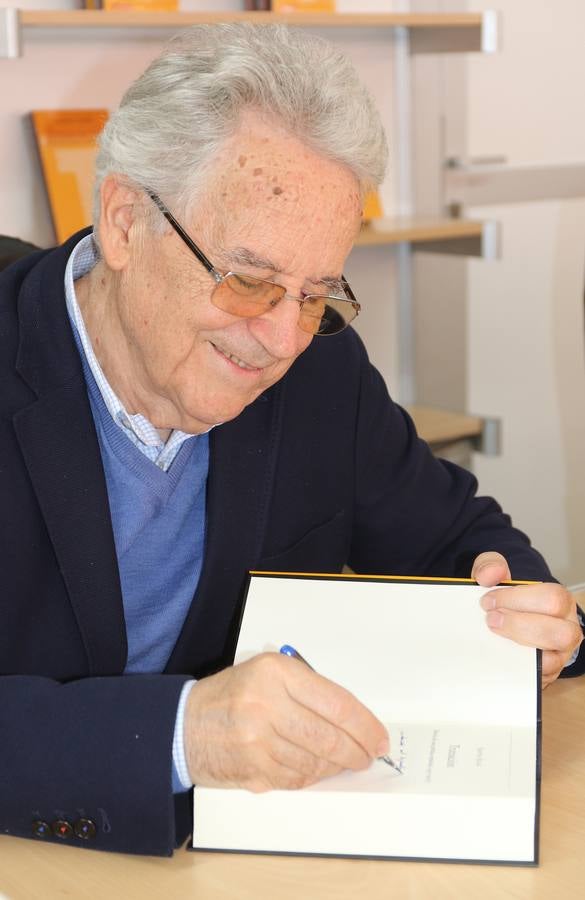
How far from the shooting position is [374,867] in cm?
98

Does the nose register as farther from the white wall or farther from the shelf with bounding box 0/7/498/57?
the white wall

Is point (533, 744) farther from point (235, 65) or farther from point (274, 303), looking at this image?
point (235, 65)

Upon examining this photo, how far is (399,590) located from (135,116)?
0.56 m

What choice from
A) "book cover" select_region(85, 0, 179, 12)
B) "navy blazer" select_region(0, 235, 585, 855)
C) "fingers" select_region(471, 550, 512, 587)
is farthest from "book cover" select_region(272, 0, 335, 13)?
"fingers" select_region(471, 550, 512, 587)

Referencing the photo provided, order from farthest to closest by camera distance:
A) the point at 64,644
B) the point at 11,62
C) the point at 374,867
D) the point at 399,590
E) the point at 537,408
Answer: the point at 537,408 < the point at 11,62 < the point at 64,644 < the point at 399,590 < the point at 374,867

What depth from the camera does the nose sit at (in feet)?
4.14

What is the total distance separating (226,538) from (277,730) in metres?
0.46

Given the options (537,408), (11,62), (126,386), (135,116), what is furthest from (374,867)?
(537,408)

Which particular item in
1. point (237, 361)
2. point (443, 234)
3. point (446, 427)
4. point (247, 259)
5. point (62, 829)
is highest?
point (247, 259)

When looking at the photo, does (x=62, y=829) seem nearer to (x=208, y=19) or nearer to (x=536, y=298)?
(x=208, y=19)

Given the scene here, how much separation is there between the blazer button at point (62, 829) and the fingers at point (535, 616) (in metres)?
0.43

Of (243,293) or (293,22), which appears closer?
→ (243,293)

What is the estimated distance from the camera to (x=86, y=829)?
3.37ft

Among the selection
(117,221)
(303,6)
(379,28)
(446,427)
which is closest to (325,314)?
(117,221)
